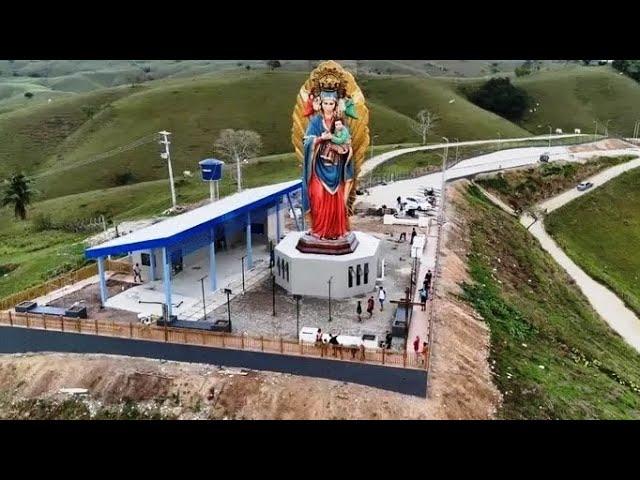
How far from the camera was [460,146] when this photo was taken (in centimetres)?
8056

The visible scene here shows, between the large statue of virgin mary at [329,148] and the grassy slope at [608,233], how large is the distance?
23.5 m

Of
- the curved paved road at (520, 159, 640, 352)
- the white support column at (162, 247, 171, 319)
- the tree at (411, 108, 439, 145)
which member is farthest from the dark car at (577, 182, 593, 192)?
the white support column at (162, 247, 171, 319)

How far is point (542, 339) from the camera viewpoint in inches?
1123

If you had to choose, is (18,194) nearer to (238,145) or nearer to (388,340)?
(238,145)

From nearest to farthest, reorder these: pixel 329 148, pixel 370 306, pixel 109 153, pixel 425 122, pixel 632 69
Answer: pixel 370 306 < pixel 329 148 < pixel 109 153 < pixel 425 122 < pixel 632 69

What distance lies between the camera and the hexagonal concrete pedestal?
27469mm

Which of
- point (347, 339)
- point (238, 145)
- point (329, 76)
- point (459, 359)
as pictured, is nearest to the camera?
point (347, 339)

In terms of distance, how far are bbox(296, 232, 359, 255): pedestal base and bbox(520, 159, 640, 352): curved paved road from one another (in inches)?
745

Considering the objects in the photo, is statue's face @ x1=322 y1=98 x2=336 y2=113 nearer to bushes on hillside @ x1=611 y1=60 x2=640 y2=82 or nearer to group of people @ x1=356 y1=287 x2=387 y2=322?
group of people @ x1=356 y1=287 x2=387 y2=322

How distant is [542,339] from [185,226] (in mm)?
17644

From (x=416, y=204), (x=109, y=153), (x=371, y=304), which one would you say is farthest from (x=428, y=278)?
(x=109, y=153)

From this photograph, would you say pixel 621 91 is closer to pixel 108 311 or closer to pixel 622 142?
pixel 622 142

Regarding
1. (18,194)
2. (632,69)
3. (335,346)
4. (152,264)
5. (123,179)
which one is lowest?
(123,179)

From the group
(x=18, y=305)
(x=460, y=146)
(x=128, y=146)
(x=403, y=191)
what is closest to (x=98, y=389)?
(x=18, y=305)
